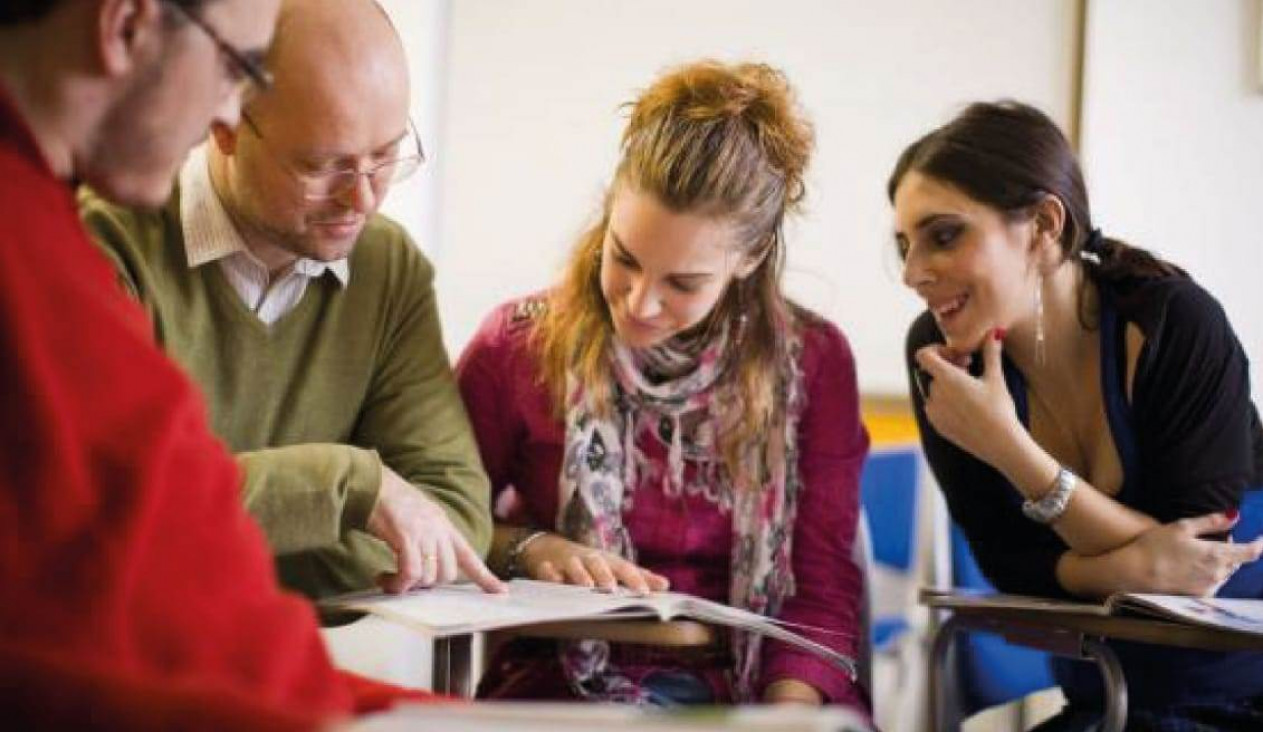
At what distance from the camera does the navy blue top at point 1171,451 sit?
1.82m

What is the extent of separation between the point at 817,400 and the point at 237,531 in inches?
48.6

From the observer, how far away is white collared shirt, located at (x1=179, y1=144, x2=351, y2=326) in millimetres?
1531

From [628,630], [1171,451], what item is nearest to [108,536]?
[628,630]

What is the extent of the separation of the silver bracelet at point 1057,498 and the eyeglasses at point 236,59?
1202 millimetres

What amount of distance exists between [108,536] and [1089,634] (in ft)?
4.12

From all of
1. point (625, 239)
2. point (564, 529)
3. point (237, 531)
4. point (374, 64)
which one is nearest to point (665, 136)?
point (625, 239)

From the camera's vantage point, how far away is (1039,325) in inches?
78.1

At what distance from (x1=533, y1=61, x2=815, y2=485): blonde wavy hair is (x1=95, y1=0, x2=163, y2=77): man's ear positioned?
967 millimetres

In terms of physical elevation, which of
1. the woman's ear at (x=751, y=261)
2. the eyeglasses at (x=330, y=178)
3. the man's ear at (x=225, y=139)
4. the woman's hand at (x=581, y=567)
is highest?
the man's ear at (x=225, y=139)

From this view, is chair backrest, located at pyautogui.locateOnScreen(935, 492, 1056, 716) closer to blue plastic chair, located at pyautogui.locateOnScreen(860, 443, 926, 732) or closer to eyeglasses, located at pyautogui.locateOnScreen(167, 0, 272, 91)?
blue plastic chair, located at pyautogui.locateOnScreen(860, 443, 926, 732)

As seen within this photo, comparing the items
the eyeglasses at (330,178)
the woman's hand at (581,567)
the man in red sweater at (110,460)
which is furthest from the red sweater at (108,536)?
the woman's hand at (581,567)

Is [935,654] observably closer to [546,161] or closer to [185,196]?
[185,196]

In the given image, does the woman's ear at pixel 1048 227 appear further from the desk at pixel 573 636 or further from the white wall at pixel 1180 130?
the white wall at pixel 1180 130

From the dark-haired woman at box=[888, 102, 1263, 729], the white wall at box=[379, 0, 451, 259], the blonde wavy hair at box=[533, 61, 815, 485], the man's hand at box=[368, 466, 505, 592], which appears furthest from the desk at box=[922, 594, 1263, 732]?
the white wall at box=[379, 0, 451, 259]
